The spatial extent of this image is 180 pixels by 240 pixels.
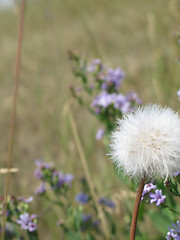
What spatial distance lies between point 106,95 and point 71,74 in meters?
3.24

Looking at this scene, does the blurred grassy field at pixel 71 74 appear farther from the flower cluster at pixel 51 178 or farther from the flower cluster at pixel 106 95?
the flower cluster at pixel 51 178

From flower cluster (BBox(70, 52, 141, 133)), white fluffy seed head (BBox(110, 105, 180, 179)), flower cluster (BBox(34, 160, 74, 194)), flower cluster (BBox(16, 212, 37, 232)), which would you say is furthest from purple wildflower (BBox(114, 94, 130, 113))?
white fluffy seed head (BBox(110, 105, 180, 179))

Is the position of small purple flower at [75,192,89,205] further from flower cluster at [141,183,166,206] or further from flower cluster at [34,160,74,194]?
flower cluster at [141,183,166,206]

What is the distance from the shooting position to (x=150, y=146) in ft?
2.62

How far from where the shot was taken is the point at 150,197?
975mm

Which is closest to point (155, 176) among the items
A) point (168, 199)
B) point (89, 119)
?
point (168, 199)

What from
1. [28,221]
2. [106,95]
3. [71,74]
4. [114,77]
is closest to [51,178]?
[28,221]

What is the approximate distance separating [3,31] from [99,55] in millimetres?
7060

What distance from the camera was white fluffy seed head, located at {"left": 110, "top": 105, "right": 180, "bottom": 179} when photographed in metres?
0.79

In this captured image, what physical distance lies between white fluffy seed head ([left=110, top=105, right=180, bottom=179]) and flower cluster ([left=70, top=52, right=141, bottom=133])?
87 centimetres

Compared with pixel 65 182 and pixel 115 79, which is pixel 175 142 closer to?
pixel 65 182

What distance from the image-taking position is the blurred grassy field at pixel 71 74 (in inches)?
94.4

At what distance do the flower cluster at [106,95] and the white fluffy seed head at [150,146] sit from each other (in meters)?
0.87

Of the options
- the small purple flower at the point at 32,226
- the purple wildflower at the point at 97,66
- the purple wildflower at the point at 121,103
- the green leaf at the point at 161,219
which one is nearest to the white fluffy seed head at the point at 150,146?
the small purple flower at the point at 32,226
